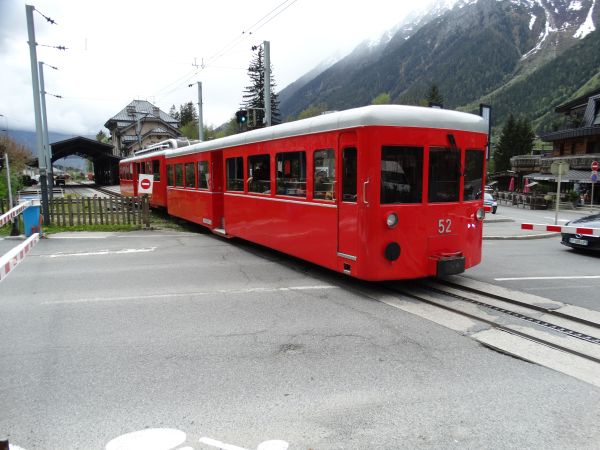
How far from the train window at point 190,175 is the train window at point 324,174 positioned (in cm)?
755

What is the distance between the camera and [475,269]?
9.06 meters

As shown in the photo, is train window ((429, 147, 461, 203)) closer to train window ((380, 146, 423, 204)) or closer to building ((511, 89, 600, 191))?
train window ((380, 146, 423, 204))

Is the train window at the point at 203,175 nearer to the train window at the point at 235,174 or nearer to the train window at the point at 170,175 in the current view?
the train window at the point at 235,174

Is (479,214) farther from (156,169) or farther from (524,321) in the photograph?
(156,169)

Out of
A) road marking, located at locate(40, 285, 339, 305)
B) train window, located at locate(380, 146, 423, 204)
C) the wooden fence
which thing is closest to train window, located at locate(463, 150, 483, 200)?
train window, located at locate(380, 146, 423, 204)

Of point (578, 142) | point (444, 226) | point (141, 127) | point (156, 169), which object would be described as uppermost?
point (141, 127)

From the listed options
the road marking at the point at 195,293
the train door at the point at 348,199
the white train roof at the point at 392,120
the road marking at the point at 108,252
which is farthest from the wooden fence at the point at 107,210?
the train door at the point at 348,199

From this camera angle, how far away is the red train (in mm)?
6633

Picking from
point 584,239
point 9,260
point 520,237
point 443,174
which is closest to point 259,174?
point 443,174

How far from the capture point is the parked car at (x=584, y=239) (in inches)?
443

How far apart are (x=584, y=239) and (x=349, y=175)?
7.83 metres

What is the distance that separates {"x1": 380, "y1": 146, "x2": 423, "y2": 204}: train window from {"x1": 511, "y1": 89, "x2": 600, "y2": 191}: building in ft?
120

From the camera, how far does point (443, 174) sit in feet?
23.1

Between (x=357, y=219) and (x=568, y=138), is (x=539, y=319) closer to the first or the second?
(x=357, y=219)
